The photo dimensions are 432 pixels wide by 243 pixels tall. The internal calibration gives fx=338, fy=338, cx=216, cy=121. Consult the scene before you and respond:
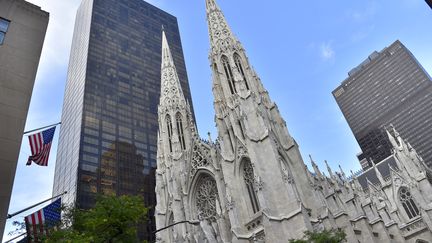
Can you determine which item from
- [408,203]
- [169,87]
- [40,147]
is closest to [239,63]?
[169,87]

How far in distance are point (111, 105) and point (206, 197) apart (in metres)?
35.7

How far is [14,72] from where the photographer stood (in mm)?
16016

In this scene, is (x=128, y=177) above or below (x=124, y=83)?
below

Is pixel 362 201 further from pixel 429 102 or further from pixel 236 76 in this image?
pixel 429 102

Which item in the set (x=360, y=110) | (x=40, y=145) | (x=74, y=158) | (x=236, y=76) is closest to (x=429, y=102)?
(x=360, y=110)

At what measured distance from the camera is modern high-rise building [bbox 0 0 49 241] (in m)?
14.2

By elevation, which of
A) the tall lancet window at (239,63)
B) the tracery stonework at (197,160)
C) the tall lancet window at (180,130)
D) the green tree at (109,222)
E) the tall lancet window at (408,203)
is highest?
the tall lancet window at (239,63)

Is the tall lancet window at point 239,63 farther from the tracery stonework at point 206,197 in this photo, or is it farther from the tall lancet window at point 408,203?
the tall lancet window at point 408,203

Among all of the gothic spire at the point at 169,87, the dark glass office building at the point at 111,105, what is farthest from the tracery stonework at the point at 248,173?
the dark glass office building at the point at 111,105

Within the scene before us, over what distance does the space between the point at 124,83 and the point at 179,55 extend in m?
25.2

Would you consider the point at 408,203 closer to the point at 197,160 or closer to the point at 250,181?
the point at 250,181

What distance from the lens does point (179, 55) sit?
301 feet

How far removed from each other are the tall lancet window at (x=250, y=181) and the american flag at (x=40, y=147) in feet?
65.3

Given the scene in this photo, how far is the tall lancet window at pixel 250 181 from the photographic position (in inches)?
1222
